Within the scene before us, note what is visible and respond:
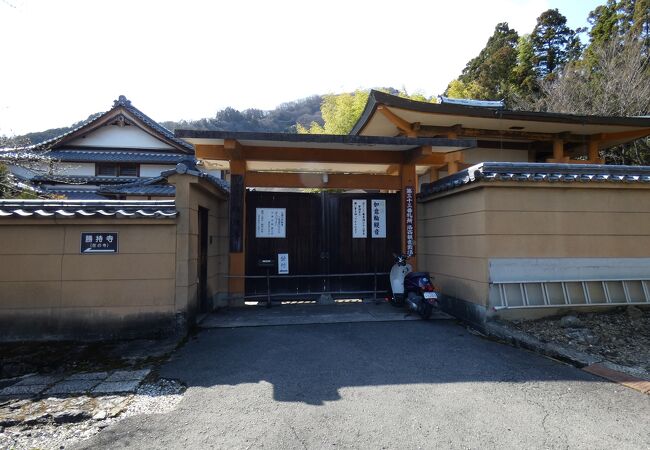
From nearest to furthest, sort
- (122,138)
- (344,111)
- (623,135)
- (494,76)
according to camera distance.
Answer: (623,135) < (122,138) < (344,111) < (494,76)

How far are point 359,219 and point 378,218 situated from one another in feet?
1.50

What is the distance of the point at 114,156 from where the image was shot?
19.8 meters

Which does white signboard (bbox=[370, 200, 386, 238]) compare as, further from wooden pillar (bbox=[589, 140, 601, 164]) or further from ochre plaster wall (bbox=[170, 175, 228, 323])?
wooden pillar (bbox=[589, 140, 601, 164])

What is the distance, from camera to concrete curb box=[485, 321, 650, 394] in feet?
13.8

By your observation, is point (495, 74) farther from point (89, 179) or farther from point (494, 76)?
point (89, 179)

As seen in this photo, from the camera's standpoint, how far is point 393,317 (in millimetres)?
7316

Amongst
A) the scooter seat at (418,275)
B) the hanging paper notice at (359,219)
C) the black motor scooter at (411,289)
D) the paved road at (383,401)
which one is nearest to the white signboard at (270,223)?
the hanging paper notice at (359,219)

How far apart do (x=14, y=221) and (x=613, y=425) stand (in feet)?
26.6

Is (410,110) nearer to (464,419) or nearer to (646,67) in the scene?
(464,419)

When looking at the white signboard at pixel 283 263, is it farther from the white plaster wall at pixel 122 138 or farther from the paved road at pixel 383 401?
the white plaster wall at pixel 122 138

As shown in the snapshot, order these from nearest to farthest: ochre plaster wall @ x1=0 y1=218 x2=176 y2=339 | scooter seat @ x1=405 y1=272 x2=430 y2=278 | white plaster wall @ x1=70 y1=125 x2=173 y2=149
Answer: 1. ochre plaster wall @ x1=0 y1=218 x2=176 y2=339
2. scooter seat @ x1=405 y1=272 x2=430 y2=278
3. white plaster wall @ x1=70 y1=125 x2=173 y2=149

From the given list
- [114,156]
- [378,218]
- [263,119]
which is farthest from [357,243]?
[263,119]

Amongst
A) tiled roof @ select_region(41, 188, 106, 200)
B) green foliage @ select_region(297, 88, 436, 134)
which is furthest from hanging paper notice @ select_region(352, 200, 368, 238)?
tiled roof @ select_region(41, 188, 106, 200)

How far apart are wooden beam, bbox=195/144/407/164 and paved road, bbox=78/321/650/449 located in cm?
435
